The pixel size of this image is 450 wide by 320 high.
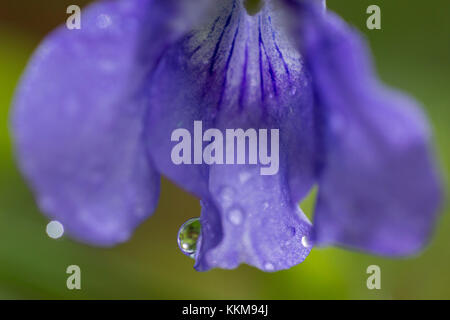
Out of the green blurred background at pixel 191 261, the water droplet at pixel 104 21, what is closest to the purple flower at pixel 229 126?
the water droplet at pixel 104 21

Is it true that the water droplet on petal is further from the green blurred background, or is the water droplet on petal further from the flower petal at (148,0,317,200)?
the green blurred background

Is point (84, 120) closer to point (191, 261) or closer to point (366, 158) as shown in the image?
point (366, 158)

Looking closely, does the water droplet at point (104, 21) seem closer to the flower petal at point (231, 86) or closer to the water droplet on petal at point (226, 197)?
the flower petal at point (231, 86)

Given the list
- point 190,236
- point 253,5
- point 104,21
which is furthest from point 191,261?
point 104,21

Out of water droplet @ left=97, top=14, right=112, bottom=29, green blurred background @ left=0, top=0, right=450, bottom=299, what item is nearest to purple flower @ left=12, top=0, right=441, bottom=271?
water droplet @ left=97, top=14, right=112, bottom=29
